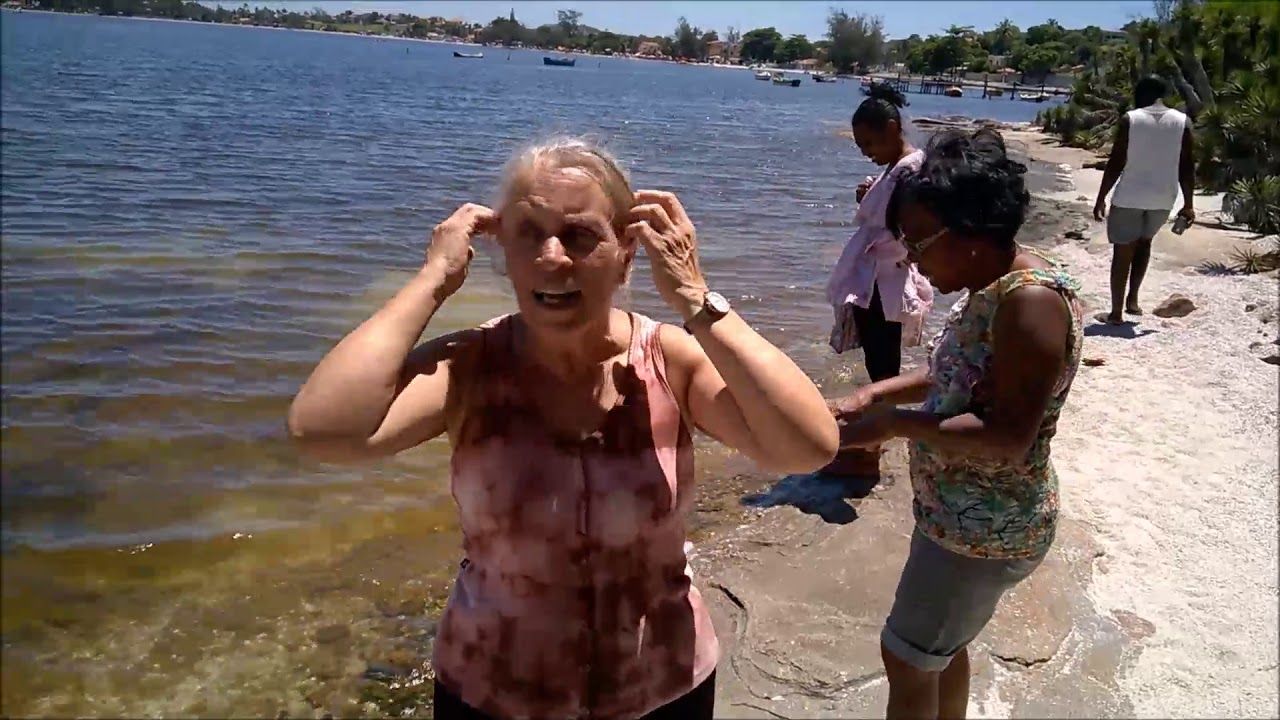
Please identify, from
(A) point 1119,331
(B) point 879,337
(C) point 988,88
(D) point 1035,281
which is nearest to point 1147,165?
(A) point 1119,331

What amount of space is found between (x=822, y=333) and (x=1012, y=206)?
24.4 feet

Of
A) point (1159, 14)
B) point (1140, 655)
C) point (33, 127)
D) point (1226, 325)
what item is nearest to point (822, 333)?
point (1226, 325)

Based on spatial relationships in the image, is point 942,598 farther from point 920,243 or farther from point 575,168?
point 575,168

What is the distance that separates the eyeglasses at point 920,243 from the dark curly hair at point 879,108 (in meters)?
2.25

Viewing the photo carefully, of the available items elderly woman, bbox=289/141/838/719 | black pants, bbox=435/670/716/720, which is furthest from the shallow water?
black pants, bbox=435/670/716/720

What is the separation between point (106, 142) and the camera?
1991cm

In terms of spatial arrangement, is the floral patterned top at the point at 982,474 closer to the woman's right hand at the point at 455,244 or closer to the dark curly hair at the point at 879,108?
the woman's right hand at the point at 455,244

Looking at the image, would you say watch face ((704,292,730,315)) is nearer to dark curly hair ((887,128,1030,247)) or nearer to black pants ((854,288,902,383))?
dark curly hair ((887,128,1030,247))

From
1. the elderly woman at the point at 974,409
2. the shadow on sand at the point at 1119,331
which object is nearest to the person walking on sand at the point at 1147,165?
the shadow on sand at the point at 1119,331

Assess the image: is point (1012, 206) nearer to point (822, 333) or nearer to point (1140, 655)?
point (1140, 655)

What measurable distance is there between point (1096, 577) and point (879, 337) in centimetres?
149

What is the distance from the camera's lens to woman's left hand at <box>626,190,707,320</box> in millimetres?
1901

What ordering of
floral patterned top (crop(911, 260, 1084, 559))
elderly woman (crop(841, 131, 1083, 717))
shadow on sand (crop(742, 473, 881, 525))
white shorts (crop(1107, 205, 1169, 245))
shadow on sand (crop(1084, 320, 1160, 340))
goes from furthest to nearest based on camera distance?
1. shadow on sand (crop(1084, 320, 1160, 340))
2. white shorts (crop(1107, 205, 1169, 245))
3. shadow on sand (crop(742, 473, 881, 525))
4. floral patterned top (crop(911, 260, 1084, 559))
5. elderly woman (crop(841, 131, 1083, 717))

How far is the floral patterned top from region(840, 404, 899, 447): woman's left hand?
0.12 m
